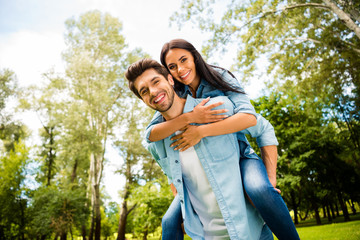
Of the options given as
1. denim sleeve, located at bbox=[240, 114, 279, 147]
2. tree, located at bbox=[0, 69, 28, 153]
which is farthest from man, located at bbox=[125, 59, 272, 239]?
tree, located at bbox=[0, 69, 28, 153]

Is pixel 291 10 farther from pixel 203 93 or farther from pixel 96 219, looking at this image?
pixel 96 219

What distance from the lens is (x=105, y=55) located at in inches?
797

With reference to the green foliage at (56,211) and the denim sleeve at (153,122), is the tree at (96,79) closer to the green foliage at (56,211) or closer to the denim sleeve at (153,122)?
the green foliage at (56,211)

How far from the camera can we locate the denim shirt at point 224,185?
1755 mm

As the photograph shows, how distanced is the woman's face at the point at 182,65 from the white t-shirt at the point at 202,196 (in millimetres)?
783

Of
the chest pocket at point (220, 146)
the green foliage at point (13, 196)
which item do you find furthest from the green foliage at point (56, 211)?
the chest pocket at point (220, 146)

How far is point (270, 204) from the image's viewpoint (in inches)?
68.2

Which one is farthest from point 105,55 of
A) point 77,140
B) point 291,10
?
point 291,10

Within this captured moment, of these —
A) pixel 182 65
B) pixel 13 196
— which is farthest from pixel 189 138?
pixel 13 196

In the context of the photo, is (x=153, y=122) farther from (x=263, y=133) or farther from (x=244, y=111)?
(x=263, y=133)

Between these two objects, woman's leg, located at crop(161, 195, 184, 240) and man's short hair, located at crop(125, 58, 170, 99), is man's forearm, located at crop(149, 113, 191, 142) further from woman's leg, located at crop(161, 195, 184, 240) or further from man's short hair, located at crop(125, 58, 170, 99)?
woman's leg, located at crop(161, 195, 184, 240)

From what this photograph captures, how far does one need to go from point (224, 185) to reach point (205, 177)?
0.60ft

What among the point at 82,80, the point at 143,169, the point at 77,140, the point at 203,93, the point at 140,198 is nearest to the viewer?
the point at 203,93

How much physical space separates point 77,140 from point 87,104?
287 centimetres
